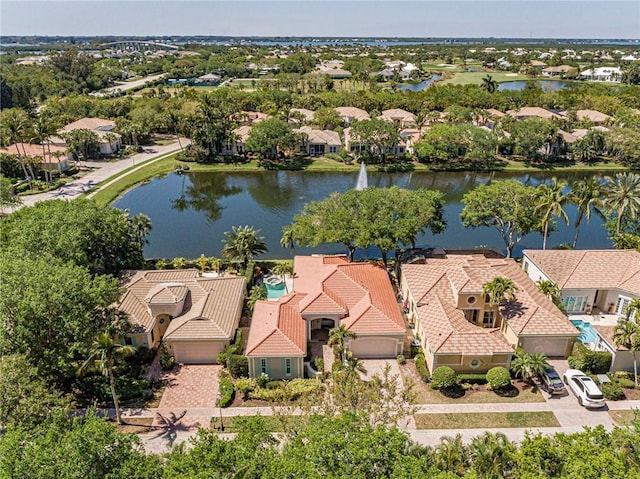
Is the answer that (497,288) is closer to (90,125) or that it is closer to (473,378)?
(473,378)

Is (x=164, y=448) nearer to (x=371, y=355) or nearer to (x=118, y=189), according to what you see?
(x=371, y=355)

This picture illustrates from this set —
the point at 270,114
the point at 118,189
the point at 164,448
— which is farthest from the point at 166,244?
the point at 270,114

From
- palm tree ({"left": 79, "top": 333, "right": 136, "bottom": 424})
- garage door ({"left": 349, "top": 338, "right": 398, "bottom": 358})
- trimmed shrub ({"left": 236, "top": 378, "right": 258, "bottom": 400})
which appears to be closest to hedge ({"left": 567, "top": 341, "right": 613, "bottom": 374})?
garage door ({"left": 349, "top": 338, "right": 398, "bottom": 358})

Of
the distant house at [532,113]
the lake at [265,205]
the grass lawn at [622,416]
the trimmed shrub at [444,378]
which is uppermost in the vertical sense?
the distant house at [532,113]

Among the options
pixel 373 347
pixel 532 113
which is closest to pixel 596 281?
pixel 373 347

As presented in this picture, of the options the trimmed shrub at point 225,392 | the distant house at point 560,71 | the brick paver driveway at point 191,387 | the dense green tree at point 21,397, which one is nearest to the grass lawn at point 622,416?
the trimmed shrub at point 225,392

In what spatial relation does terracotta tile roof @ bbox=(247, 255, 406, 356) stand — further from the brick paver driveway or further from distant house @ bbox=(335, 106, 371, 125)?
distant house @ bbox=(335, 106, 371, 125)

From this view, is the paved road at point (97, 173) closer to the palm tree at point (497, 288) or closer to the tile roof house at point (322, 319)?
the tile roof house at point (322, 319)
